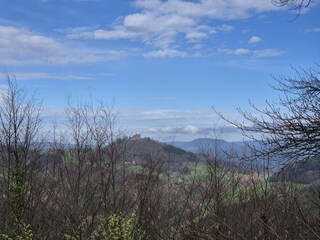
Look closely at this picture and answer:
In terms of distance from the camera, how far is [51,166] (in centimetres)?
2652

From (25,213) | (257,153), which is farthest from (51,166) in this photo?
(257,153)

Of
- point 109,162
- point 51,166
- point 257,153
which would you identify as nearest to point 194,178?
point 109,162

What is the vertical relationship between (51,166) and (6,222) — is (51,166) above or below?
above

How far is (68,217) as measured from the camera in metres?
20.8

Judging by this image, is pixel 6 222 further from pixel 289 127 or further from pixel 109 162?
pixel 289 127

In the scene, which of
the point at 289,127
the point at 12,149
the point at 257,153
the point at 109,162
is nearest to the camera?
the point at 289,127

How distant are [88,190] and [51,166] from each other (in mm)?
3625

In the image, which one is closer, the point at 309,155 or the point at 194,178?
the point at 309,155

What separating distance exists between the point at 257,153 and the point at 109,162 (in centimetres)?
1537

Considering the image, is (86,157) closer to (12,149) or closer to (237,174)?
(12,149)

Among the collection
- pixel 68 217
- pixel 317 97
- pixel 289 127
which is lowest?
pixel 68 217

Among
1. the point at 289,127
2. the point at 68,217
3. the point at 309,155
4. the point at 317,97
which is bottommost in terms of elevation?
the point at 68,217

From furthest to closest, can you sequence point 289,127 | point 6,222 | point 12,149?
point 12,149 → point 6,222 → point 289,127

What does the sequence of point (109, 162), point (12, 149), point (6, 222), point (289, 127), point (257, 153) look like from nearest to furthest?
point (289, 127), point (257, 153), point (6, 222), point (12, 149), point (109, 162)
